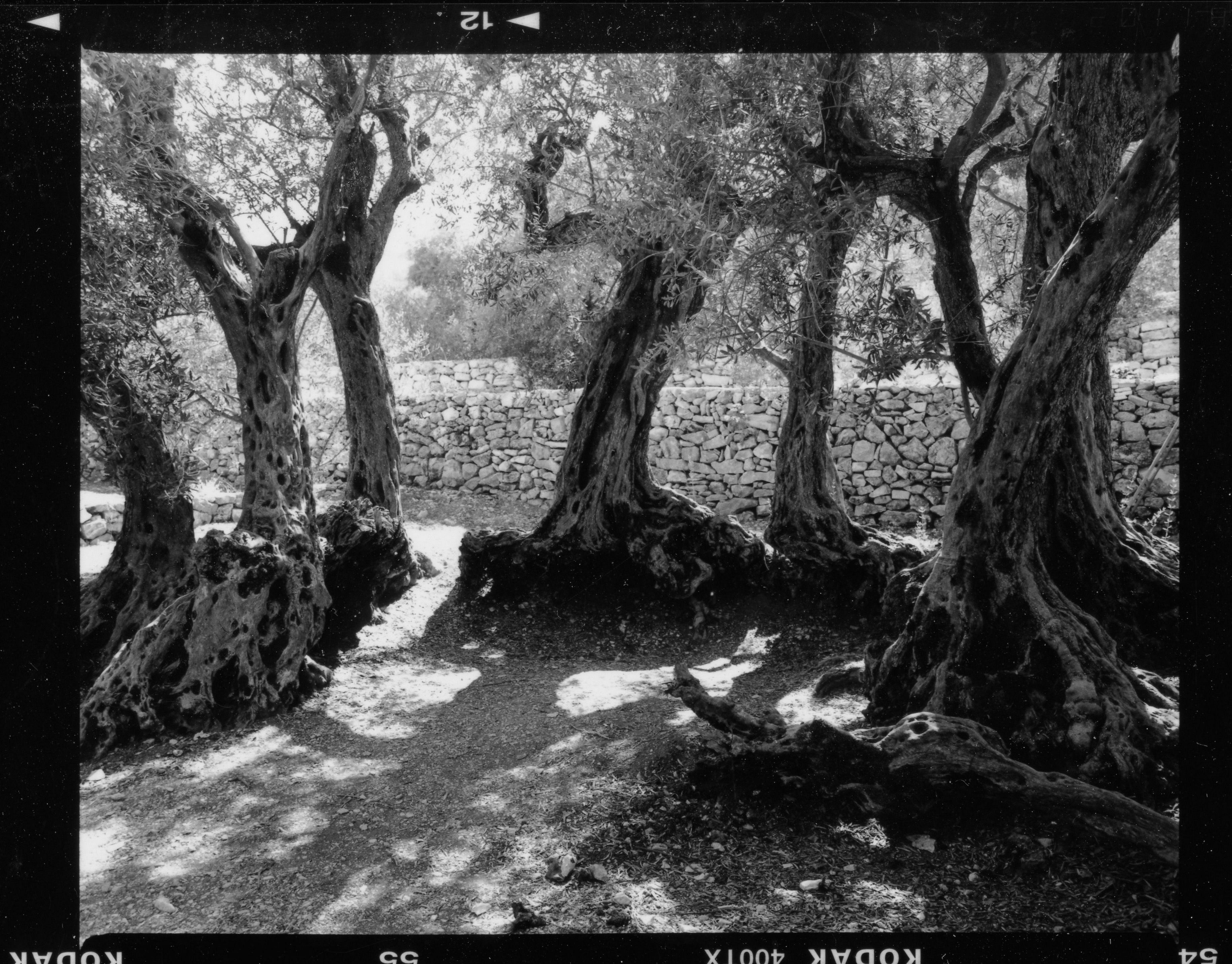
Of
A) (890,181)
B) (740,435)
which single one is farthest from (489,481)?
(890,181)

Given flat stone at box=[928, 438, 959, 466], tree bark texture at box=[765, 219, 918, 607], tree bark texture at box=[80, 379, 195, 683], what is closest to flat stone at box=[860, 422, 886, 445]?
flat stone at box=[928, 438, 959, 466]

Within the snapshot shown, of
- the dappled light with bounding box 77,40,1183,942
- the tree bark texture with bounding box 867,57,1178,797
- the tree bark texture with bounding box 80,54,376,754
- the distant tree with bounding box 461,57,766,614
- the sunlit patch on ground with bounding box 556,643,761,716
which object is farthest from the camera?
the distant tree with bounding box 461,57,766,614

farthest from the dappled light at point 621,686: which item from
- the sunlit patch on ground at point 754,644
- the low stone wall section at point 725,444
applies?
the low stone wall section at point 725,444

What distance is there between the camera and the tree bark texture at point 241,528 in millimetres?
5203

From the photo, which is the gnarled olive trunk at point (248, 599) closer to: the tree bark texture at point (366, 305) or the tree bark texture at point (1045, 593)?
the tree bark texture at point (366, 305)

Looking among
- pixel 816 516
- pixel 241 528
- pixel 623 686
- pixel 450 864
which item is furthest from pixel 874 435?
pixel 450 864

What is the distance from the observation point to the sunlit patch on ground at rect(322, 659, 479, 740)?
534 centimetres

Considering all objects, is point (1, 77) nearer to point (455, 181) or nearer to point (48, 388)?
point (48, 388)

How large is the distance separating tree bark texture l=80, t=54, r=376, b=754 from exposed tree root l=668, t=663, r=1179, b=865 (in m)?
3.21

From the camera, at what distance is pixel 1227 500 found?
2.75 meters

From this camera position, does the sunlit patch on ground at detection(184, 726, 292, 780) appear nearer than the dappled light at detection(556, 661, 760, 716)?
Yes

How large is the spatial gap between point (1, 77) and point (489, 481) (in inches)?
461

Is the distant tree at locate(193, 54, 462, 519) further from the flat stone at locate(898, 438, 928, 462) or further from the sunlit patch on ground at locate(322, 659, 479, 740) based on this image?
the flat stone at locate(898, 438, 928, 462)

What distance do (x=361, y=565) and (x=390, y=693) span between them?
6.71ft
